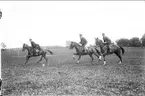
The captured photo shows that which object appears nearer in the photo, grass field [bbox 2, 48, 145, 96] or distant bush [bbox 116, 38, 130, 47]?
grass field [bbox 2, 48, 145, 96]

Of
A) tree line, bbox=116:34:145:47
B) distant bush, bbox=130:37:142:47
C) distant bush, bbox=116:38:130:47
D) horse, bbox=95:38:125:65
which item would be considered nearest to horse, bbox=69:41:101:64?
horse, bbox=95:38:125:65

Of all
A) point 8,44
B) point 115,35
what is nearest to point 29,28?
point 8,44

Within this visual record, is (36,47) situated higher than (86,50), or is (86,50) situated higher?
(36,47)

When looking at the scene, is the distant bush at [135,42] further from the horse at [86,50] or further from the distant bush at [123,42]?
the horse at [86,50]

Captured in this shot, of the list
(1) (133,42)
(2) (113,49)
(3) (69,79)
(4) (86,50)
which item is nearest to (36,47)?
(4) (86,50)

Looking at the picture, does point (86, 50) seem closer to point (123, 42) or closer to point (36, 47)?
point (123, 42)

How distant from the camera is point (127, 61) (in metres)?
10.1

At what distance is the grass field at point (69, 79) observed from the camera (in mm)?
6297

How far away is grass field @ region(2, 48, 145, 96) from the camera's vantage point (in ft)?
20.7

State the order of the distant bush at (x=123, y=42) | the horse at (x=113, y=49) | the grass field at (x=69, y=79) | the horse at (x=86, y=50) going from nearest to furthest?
the grass field at (x=69, y=79) < the distant bush at (x=123, y=42) < the horse at (x=113, y=49) < the horse at (x=86, y=50)

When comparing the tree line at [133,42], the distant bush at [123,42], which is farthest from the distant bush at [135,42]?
the distant bush at [123,42]

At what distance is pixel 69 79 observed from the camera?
7.11 m

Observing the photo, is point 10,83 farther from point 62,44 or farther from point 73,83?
point 62,44

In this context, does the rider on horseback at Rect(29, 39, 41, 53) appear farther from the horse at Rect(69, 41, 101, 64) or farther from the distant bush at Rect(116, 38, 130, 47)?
the distant bush at Rect(116, 38, 130, 47)
